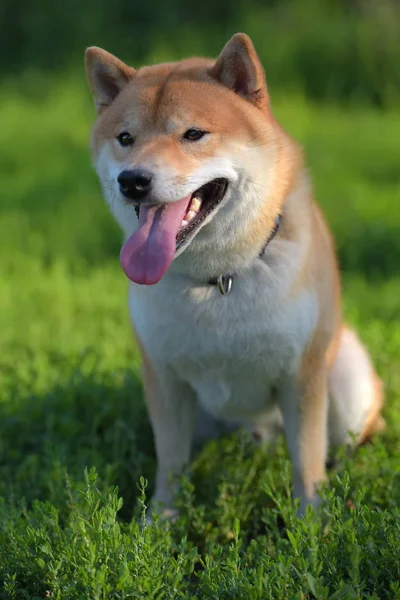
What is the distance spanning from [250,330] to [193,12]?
11012 millimetres

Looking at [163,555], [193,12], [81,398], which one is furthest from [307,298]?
[193,12]

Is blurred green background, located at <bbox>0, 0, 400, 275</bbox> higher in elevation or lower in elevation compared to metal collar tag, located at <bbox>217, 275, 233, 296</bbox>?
lower

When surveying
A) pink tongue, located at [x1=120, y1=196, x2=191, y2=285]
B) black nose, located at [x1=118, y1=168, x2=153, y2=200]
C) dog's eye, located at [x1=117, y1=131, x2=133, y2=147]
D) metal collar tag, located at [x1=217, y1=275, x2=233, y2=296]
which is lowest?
metal collar tag, located at [x1=217, y1=275, x2=233, y2=296]

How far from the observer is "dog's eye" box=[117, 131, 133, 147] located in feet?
9.19

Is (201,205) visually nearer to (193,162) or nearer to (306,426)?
(193,162)

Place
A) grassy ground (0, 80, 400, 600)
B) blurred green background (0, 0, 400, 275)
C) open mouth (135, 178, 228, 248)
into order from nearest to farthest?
grassy ground (0, 80, 400, 600) < open mouth (135, 178, 228, 248) < blurred green background (0, 0, 400, 275)

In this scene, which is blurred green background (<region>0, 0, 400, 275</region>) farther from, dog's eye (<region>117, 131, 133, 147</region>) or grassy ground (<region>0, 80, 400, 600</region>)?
dog's eye (<region>117, 131, 133, 147</region>)

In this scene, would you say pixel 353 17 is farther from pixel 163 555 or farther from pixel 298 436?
pixel 163 555

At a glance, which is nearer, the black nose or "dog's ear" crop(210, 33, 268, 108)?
the black nose

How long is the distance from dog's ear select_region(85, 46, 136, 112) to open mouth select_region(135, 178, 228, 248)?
588 millimetres

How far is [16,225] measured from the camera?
662 centimetres

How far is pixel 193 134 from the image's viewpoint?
2705 millimetres

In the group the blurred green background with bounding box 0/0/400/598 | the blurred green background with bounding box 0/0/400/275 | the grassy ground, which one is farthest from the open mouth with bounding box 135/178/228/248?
the blurred green background with bounding box 0/0/400/275

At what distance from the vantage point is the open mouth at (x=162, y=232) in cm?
262
